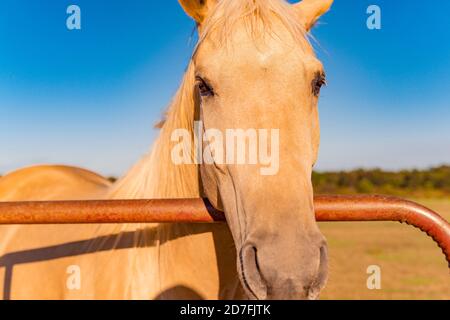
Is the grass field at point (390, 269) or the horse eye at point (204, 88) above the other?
the horse eye at point (204, 88)

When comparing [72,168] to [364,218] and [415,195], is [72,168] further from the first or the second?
[415,195]

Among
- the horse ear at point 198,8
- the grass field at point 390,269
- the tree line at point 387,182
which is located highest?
the horse ear at point 198,8

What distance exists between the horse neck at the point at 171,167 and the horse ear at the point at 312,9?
0.61m

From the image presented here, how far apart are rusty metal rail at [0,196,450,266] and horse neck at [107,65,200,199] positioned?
47cm

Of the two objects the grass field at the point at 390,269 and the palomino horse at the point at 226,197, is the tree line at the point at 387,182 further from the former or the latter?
the palomino horse at the point at 226,197

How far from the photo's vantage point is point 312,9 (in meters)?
2.40

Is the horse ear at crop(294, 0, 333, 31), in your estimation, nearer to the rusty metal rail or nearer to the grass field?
the rusty metal rail

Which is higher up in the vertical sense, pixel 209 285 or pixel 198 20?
pixel 198 20

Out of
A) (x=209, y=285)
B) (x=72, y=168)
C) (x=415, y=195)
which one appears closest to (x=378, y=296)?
(x=72, y=168)

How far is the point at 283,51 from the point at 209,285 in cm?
102

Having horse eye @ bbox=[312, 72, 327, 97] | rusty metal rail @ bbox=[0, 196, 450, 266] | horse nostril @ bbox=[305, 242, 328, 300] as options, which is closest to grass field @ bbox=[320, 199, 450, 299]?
horse eye @ bbox=[312, 72, 327, 97]

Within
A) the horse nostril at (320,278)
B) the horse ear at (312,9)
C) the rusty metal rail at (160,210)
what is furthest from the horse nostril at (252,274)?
the horse ear at (312,9)

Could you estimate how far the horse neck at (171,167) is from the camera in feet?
7.23
